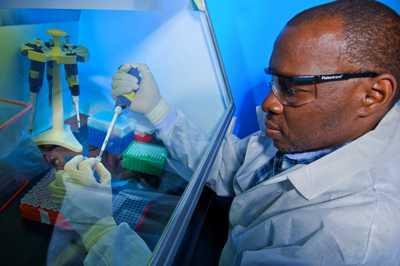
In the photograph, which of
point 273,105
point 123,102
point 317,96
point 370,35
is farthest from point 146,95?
point 370,35

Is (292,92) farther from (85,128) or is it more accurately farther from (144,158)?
(85,128)

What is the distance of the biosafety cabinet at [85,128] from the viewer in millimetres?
669

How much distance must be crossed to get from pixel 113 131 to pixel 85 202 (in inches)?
13.7

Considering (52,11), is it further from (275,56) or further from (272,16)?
(272,16)

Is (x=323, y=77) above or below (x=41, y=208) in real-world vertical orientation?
above

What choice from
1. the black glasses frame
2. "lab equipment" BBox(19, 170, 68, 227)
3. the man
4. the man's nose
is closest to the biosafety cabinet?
"lab equipment" BBox(19, 170, 68, 227)

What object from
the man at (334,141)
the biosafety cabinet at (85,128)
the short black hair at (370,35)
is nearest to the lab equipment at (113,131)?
the biosafety cabinet at (85,128)

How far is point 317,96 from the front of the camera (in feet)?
2.38

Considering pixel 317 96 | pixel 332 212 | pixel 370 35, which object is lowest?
pixel 332 212

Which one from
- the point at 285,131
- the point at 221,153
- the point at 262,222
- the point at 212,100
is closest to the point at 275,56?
the point at 285,131

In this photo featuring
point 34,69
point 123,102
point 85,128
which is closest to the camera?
point 34,69

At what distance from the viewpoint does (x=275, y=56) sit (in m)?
0.75

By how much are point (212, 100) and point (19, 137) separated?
848 millimetres

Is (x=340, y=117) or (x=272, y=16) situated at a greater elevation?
(x=272, y=16)
